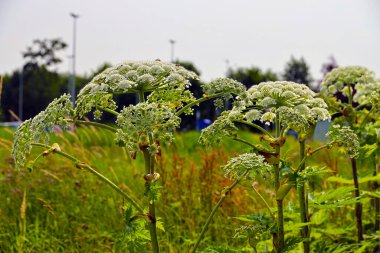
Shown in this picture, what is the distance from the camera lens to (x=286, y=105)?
3.02m

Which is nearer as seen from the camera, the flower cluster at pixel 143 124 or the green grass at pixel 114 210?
the flower cluster at pixel 143 124

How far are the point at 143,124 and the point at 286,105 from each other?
35.6 inches

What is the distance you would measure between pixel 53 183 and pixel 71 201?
0.79 m

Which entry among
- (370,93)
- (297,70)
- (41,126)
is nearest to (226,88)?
(41,126)

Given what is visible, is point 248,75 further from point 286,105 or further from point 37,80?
point 286,105

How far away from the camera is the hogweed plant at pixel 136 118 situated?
8.41ft

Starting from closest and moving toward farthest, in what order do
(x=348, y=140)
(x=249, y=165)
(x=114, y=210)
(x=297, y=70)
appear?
1. (x=249, y=165)
2. (x=348, y=140)
3. (x=114, y=210)
4. (x=297, y=70)

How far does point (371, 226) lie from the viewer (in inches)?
201

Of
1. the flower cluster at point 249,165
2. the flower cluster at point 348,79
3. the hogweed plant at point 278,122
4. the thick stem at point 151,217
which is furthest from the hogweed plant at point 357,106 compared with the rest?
the thick stem at point 151,217

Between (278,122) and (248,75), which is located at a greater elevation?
(248,75)

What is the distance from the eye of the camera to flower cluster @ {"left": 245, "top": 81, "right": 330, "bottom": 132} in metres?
2.83

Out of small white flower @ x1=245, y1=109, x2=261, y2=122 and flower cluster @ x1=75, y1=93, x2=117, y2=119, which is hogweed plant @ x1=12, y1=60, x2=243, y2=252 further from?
small white flower @ x1=245, y1=109, x2=261, y2=122

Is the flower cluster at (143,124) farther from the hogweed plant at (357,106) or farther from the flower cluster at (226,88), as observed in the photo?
the hogweed plant at (357,106)

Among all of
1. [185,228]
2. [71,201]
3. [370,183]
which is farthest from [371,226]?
[71,201]
